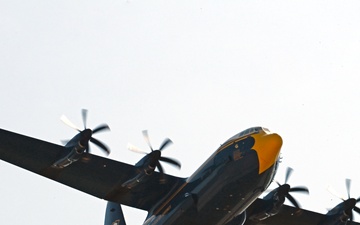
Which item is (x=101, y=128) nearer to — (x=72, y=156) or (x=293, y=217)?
(x=72, y=156)

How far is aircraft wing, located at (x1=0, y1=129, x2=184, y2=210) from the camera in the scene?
4203 cm

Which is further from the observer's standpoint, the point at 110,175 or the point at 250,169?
the point at 110,175

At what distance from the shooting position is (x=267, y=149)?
38.3m

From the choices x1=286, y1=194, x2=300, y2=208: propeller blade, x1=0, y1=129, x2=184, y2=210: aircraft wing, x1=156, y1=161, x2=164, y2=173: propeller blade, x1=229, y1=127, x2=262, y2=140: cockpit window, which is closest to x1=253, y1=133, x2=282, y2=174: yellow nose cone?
x1=229, y1=127, x2=262, y2=140: cockpit window

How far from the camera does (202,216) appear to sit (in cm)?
3953

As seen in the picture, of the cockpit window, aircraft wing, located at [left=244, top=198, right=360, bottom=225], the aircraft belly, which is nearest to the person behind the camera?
the aircraft belly

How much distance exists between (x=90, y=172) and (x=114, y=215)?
16.1 feet

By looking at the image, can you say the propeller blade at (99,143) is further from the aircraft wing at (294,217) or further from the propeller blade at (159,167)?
the aircraft wing at (294,217)

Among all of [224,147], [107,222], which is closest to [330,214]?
[224,147]

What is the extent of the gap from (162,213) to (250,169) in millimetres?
5890

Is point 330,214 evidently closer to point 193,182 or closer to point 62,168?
point 193,182

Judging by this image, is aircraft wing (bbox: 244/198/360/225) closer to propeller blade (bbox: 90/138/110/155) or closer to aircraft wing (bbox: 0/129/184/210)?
aircraft wing (bbox: 0/129/184/210)

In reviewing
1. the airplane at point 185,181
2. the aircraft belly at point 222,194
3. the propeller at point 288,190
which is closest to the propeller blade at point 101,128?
the airplane at point 185,181

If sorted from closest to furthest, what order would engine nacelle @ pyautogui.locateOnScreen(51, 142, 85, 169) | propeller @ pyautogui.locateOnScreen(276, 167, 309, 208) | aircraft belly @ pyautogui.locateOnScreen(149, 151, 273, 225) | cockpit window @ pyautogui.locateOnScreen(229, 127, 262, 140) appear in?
1. aircraft belly @ pyautogui.locateOnScreen(149, 151, 273, 225)
2. cockpit window @ pyautogui.locateOnScreen(229, 127, 262, 140)
3. engine nacelle @ pyautogui.locateOnScreen(51, 142, 85, 169)
4. propeller @ pyautogui.locateOnScreen(276, 167, 309, 208)
